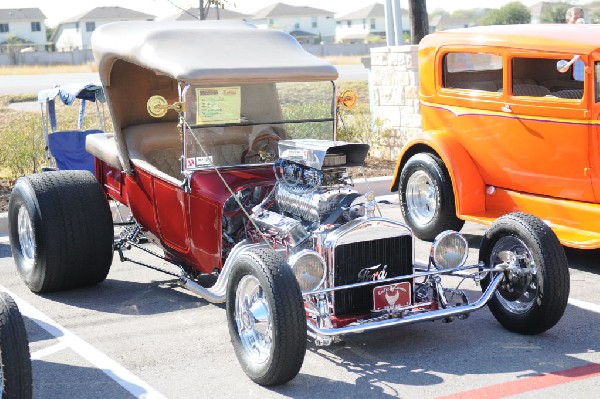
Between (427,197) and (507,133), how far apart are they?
114 cm

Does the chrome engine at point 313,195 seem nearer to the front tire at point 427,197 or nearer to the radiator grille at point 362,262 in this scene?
the radiator grille at point 362,262

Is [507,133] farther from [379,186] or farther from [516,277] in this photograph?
[379,186]

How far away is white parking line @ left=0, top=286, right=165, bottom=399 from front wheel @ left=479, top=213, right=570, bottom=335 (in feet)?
7.45

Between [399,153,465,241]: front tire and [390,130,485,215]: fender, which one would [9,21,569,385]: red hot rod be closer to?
[390,130,485,215]: fender

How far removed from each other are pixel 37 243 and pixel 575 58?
4.36m

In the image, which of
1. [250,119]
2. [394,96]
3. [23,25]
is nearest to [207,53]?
[250,119]

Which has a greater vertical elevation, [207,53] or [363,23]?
[363,23]

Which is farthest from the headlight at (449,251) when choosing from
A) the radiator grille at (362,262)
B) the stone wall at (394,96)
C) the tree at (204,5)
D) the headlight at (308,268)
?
the tree at (204,5)

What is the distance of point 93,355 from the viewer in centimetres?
557

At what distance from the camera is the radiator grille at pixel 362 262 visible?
5.36 m

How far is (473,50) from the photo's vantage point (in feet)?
26.9

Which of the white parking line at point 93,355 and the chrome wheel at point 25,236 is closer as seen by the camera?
the white parking line at point 93,355

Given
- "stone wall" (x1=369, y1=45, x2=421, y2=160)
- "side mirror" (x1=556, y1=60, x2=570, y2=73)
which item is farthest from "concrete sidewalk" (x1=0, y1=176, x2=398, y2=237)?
"side mirror" (x1=556, y1=60, x2=570, y2=73)

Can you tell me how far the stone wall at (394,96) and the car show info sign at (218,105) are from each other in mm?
5757
